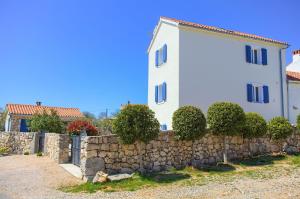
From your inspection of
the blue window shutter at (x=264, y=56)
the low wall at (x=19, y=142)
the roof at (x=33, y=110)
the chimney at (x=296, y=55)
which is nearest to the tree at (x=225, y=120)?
the blue window shutter at (x=264, y=56)

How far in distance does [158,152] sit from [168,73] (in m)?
7.63

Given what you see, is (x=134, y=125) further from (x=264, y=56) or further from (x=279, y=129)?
(x=264, y=56)

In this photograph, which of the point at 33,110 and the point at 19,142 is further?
the point at 33,110

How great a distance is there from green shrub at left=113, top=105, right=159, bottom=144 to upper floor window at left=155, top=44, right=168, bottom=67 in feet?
28.0

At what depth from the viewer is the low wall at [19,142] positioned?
24303 millimetres

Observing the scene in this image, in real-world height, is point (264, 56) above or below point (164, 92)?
above

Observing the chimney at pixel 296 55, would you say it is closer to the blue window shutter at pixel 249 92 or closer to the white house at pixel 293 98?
the white house at pixel 293 98

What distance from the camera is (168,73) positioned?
2070 cm

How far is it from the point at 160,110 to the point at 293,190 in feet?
40.7

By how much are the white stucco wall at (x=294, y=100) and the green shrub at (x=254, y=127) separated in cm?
717

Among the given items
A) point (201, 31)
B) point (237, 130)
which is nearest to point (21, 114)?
point (201, 31)

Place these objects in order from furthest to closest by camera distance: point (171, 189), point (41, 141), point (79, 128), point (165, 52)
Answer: point (41, 141) < point (165, 52) < point (79, 128) < point (171, 189)

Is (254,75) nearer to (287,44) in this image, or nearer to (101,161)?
(287,44)

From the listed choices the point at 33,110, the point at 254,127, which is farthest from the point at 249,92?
the point at 33,110
